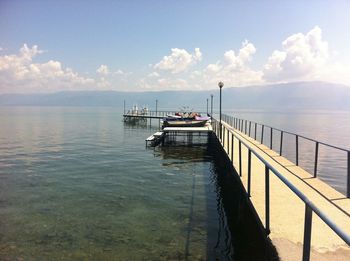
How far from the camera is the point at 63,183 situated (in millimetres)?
16156

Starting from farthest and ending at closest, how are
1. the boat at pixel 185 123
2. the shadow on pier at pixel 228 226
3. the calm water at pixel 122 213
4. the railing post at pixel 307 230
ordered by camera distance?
Result: the boat at pixel 185 123 → the calm water at pixel 122 213 → the shadow on pier at pixel 228 226 → the railing post at pixel 307 230

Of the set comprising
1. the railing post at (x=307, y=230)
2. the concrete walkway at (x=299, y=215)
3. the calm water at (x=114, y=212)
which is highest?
the railing post at (x=307, y=230)

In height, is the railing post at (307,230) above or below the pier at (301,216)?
above

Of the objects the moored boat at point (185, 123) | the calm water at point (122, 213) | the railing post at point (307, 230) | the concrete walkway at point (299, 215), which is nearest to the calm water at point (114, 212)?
the calm water at point (122, 213)

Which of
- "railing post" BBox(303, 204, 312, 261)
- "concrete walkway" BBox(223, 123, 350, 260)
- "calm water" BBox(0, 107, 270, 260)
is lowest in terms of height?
"calm water" BBox(0, 107, 270, 260)

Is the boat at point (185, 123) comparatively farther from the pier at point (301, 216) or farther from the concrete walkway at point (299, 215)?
the pier at point (301, 216)

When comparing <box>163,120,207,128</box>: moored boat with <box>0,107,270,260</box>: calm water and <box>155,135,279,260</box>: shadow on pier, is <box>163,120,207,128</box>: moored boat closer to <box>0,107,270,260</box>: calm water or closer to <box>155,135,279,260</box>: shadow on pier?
<box>0,107,270,260</box>: calm water

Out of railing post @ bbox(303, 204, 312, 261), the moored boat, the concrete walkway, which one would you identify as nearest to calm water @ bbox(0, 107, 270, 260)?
the concrete walkway

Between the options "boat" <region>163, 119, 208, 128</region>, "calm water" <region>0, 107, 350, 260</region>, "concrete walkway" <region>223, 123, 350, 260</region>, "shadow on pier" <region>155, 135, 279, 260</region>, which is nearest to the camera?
"concrete walkway" <region>223, 123, 350, 260</region>

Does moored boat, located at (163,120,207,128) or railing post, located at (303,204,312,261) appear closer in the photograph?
railing post, located at (303,204,312,261)

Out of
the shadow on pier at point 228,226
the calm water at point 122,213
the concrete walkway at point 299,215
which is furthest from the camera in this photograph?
the calm water at point 122,213

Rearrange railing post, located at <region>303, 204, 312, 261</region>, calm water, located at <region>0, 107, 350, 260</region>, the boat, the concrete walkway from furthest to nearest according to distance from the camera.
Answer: the boat → calm water, located at <region>0, 107, 350, 260</region> → the concrete walkway → railing post, located at <region>303, 204, 312, 261</region>

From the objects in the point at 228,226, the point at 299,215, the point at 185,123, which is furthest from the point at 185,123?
the point at 299,215

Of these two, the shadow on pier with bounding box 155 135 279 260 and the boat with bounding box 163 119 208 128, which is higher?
the boat with bounding box 163 119 208 128
